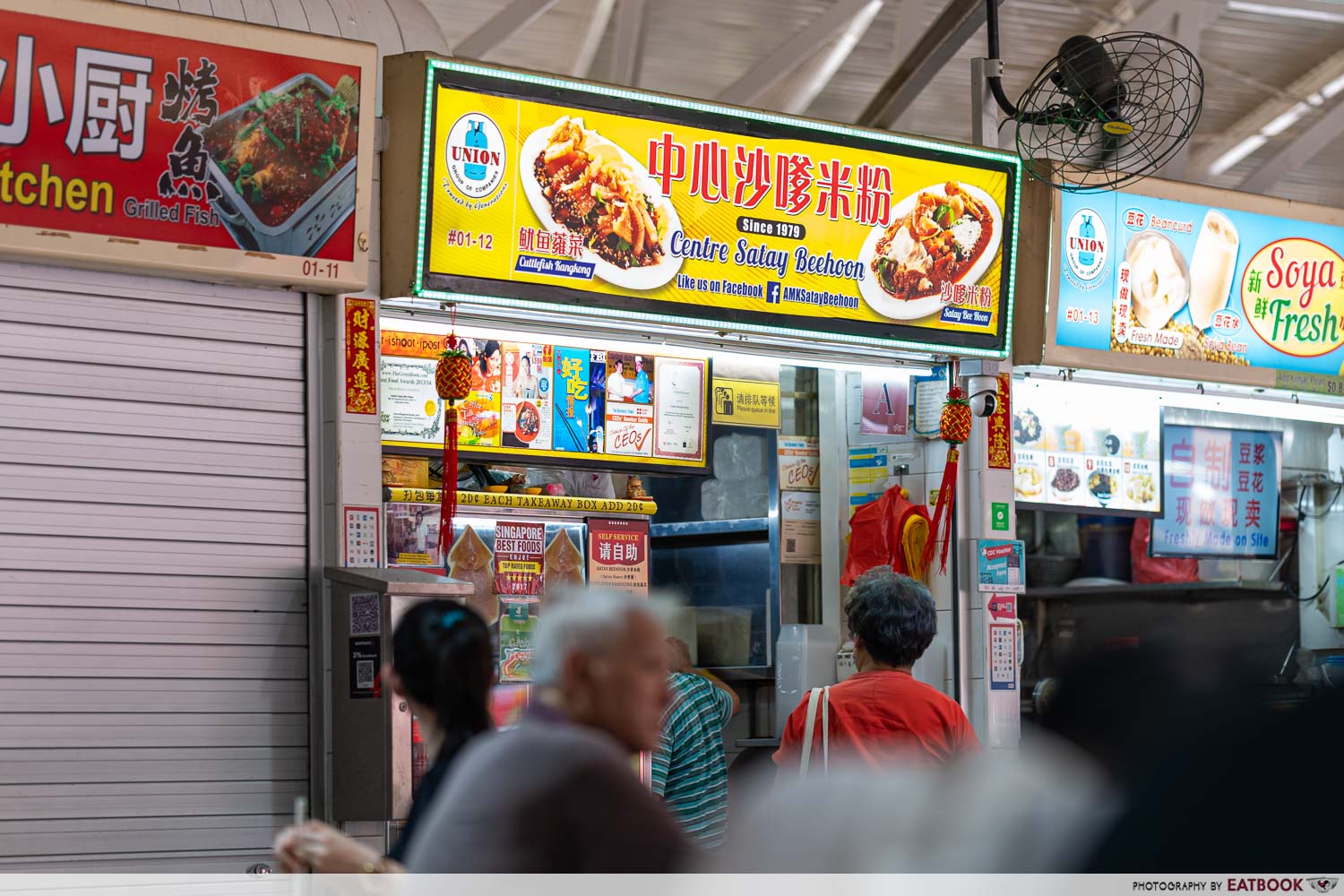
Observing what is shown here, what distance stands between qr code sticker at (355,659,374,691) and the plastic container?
12.0 ft

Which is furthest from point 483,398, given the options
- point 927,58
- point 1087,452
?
point 1087,452

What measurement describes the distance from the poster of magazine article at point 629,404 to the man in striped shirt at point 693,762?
301 centimetres

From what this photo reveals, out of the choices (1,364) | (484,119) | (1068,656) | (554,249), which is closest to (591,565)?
(554,249)

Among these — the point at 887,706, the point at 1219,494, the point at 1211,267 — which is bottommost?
the point at 887,706

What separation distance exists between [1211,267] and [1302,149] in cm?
748

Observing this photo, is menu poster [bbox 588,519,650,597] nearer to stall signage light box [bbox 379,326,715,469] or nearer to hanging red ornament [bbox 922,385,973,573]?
stall signage light box [bbox 379,326,715,469]

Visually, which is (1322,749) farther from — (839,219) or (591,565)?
(591,565)

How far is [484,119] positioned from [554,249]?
24.4 inches

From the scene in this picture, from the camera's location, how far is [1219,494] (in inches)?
442

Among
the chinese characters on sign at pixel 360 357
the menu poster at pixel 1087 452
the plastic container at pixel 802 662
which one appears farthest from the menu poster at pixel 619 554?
the menu poster at pixel 1087 452

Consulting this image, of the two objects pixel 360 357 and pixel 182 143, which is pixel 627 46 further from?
pixel 182 143

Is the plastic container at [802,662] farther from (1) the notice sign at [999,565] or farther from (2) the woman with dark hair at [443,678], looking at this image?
(2) the woman with dark hair at [443,678]

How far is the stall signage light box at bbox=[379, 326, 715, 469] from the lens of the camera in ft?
26.3

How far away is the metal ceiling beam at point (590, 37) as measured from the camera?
13883 millimetres
